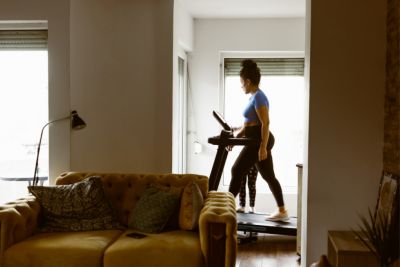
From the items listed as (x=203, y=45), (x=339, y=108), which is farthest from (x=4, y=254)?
(x=203, y=45)

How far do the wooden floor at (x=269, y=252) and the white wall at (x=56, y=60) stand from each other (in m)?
1.90

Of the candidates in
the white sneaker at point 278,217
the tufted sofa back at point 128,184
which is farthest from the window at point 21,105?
the white sneaker at point 278,217

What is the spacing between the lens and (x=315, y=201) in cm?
364

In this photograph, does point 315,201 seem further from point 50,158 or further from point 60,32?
point 60,32

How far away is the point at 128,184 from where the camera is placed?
3.75m

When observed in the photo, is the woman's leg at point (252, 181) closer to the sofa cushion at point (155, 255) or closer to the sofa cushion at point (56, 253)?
the sofa cushion at point (155, 255)

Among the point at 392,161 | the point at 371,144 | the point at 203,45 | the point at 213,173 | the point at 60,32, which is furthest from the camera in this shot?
the point at 203,45

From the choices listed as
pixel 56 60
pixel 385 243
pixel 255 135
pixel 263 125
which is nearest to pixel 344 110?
pixel 385 243

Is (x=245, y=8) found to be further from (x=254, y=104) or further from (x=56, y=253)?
(x=56, y=253)

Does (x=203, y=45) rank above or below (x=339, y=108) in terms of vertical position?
above

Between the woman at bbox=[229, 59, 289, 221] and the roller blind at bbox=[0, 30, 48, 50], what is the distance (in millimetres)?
2059

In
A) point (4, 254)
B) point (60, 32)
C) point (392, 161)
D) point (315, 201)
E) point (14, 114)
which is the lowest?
point (4, 254)

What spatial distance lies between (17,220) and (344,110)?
2460 mm

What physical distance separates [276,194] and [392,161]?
74.7 inches
